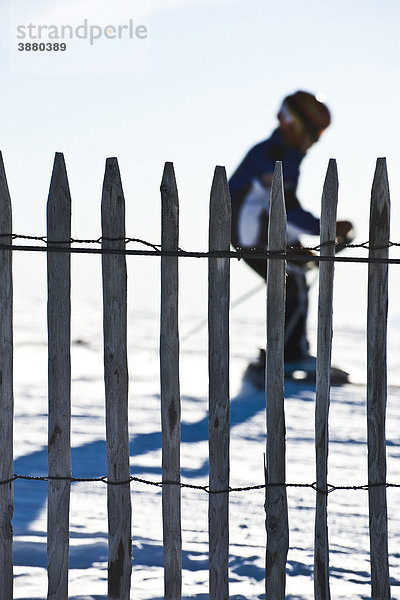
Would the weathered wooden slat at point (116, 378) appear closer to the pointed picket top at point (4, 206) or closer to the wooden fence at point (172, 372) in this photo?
the wooden fence at point (172, 372)

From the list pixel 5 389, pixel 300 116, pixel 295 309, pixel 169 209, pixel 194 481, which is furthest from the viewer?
pixel 295 309

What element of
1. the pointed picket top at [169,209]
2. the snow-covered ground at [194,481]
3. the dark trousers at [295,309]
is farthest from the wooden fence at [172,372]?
the dark trousers at [295,309]

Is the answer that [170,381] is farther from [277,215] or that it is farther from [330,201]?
[330,201]

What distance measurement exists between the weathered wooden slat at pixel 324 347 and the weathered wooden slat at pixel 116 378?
2.23ft

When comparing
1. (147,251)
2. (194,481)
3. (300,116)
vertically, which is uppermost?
(300,116)

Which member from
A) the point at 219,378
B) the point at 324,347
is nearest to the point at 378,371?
the point at 324,347

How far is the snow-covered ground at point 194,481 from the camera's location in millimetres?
3402

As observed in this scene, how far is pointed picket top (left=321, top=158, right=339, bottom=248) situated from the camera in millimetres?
2791

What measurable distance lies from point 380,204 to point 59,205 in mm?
1123

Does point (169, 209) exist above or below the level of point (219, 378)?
above

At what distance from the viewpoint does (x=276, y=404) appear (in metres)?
2.82

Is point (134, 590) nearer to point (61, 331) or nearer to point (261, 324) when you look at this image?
point (61, 331)

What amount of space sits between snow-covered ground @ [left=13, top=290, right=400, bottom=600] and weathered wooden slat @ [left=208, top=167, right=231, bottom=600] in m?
0.49

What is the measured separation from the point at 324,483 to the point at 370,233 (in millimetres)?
908
